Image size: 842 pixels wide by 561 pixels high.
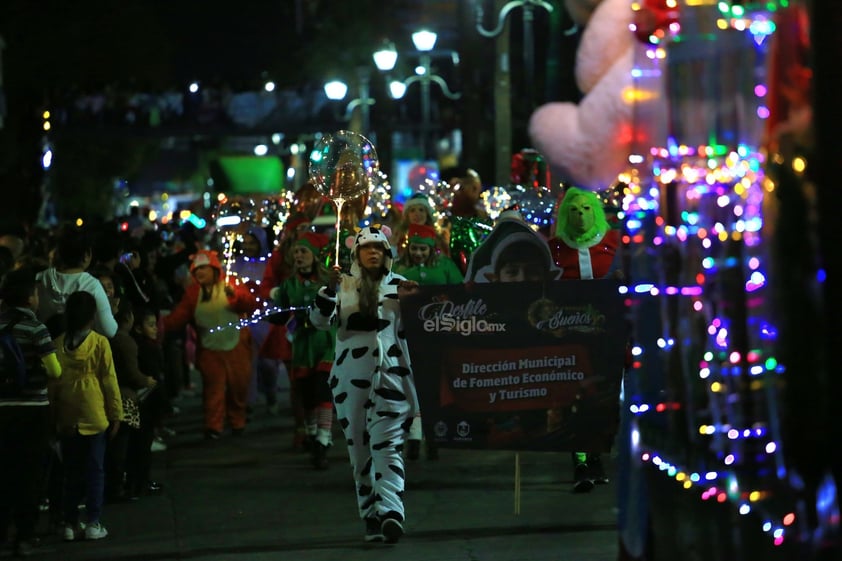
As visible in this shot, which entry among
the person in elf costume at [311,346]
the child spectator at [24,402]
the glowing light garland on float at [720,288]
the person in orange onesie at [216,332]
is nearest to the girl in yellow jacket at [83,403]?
the child spectator at [24,402]

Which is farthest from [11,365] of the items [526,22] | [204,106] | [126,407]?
[204,106]

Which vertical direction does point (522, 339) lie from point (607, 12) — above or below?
below

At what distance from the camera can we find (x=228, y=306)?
1420cm

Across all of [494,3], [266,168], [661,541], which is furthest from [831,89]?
[266,168]

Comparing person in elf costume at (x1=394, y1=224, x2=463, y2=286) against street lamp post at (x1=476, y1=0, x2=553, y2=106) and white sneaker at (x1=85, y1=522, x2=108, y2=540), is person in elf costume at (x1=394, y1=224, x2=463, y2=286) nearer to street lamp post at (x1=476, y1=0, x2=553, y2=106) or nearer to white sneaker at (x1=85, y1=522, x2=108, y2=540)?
white sneaker at (x1=85, y1=522, x2=108, y2=540)

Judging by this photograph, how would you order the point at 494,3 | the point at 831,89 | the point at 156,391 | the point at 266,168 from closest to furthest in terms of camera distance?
the point at 831,89 < the point at 156,391 < the point at 494,3 < the point at 266,168

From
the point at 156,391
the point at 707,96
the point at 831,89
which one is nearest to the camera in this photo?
the point at 831,89

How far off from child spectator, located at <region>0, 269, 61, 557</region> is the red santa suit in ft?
12.7

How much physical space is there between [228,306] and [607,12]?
10.2 meters

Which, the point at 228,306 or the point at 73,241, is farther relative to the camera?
the point at 228,306

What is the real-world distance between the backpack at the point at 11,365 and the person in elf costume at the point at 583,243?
3.99 metres

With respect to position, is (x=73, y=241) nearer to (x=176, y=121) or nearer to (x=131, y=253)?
(x=131, y=253)

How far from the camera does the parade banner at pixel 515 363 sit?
340 inches

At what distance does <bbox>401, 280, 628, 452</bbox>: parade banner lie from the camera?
28.3 feet
